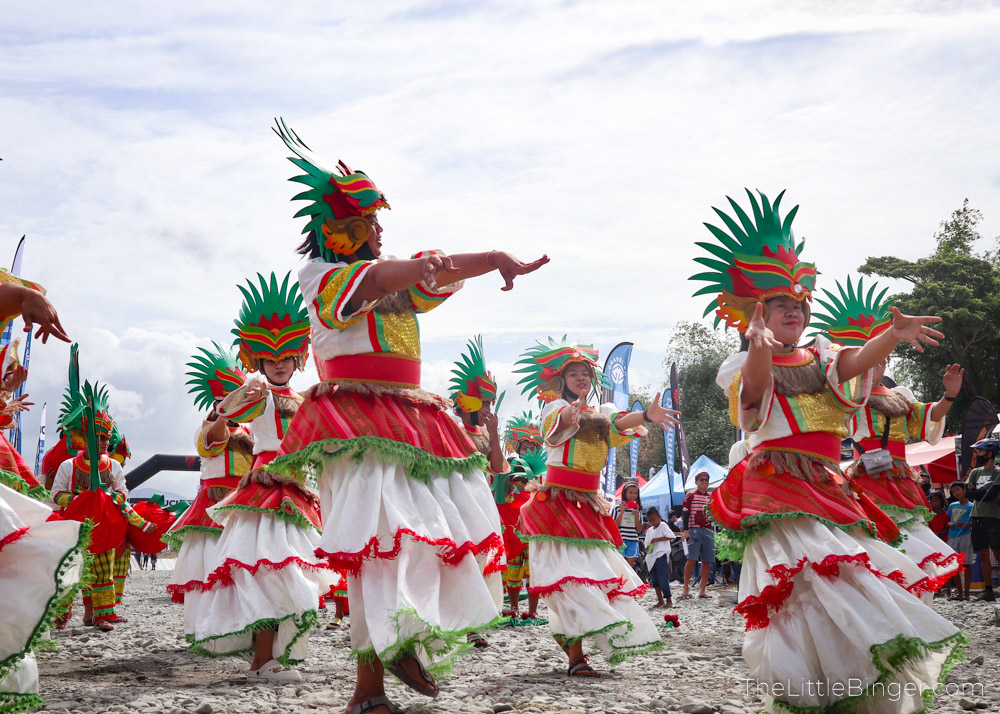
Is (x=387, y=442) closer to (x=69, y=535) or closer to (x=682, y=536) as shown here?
(x=69, y=535)

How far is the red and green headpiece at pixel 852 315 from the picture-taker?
7.91 m

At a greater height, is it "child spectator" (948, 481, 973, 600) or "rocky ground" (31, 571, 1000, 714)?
"child spectator" (948, 481, 973, 600)

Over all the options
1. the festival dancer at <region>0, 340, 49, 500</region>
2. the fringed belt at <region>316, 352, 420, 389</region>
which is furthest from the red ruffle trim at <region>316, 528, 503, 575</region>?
the festival dancer at <region>0, 340, 49, 500</region>

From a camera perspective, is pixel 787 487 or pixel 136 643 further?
pixel 136 643

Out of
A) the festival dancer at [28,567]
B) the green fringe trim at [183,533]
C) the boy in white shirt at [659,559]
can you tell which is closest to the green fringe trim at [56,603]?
the festival dancer at [28,567]

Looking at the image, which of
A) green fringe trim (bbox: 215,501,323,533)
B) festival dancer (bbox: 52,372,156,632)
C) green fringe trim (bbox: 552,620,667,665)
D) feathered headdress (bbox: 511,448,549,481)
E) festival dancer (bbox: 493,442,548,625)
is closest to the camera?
green fringe trim (bbox: 215,501,323,533)

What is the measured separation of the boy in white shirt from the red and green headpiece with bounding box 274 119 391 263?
10040 mm

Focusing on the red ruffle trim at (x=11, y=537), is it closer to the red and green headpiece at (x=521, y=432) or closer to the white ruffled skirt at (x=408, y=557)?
the white ruffled skirt at (x=408, y=557)

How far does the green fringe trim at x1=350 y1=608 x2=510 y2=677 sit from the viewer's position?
12.3 feet

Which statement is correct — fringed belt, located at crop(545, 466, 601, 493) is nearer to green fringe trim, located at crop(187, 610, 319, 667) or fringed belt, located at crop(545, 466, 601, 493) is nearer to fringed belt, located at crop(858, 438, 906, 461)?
green fringe trim, located at crop(187, 610, 319, 667)

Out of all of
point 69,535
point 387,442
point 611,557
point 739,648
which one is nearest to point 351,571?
point 387,442

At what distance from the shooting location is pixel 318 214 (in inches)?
187

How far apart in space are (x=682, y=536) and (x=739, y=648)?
29.4 feet

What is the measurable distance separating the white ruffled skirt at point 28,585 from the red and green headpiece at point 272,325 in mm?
2882
